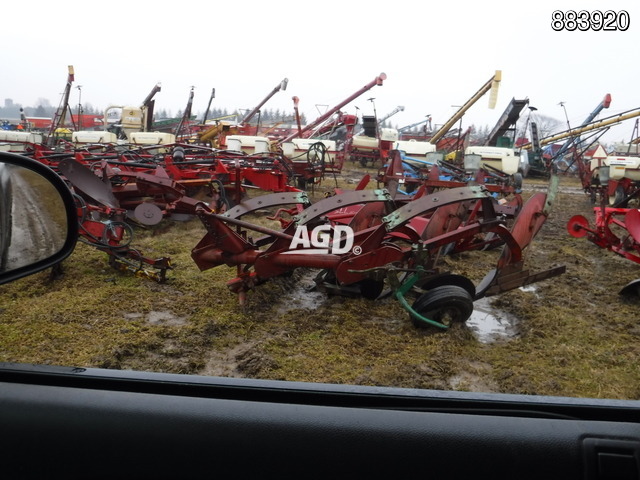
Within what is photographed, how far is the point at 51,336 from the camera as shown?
9.73ft

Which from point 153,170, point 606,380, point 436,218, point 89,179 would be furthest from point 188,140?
point 606,380

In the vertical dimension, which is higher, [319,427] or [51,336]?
[319,427]

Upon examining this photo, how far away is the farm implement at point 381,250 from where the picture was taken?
10.6 feet

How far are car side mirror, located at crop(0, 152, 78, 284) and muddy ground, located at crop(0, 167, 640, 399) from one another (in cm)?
163

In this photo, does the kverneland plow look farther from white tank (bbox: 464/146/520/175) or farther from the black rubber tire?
white tank (bbox: 464/146/520/175)

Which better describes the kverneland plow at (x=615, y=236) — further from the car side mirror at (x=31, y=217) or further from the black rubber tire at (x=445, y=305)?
the car side mirror at (x=31, y=217)

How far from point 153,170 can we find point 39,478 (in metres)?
6.57

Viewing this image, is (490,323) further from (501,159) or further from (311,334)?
(501,159)

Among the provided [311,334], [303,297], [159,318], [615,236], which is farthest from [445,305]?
[615,236]

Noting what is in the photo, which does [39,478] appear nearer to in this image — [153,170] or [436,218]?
[436,218]

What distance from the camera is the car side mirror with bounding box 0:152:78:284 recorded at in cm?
112

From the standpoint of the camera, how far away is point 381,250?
331 centimetres

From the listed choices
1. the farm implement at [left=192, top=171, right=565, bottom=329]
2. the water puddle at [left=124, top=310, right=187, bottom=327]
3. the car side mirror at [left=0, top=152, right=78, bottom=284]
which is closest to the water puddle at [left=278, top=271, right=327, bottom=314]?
the farm implement at [left=192, top=171, right=565, bottom=329]

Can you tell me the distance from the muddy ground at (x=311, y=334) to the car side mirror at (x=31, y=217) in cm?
163
